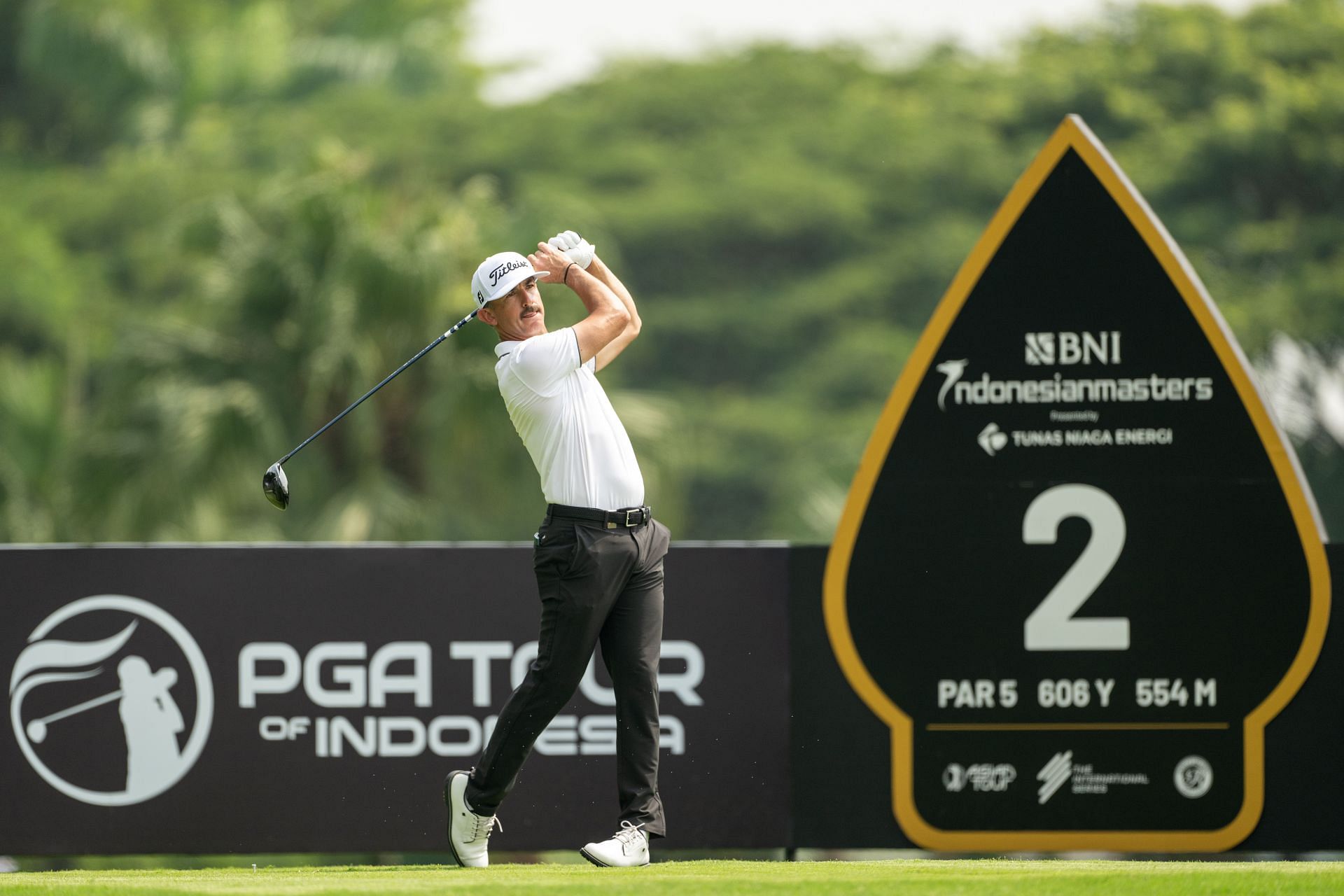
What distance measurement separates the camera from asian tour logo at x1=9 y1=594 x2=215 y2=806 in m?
6.72

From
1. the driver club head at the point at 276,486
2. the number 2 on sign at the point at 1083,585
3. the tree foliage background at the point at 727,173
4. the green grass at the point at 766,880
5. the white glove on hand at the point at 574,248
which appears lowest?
the green grass at the point at 766,880

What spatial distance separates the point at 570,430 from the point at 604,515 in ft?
0.94

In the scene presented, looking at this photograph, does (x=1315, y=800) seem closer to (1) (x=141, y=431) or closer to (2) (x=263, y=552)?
(2) (x=263, y=552)

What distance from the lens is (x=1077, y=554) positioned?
6660mm

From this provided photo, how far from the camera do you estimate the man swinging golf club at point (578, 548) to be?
5.64 m

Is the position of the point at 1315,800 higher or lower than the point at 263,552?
lower

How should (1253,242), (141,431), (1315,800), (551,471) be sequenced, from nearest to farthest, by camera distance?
(551,471) < (1315,800) < (141,431) < (1253,242)

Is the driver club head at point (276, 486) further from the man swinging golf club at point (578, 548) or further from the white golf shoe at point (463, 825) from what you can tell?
the white golf shoe at point (463, 825)

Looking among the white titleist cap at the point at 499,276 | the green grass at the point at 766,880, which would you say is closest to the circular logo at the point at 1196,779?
the green grass at the point at 766,880

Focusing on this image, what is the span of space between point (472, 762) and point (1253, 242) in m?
24.4

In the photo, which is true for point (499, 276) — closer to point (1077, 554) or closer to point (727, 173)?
point (1077, 554)

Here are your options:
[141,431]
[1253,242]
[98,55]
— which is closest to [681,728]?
[141,431]

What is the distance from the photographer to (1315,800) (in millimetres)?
6559

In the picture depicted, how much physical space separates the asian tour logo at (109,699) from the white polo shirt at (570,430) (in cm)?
190
